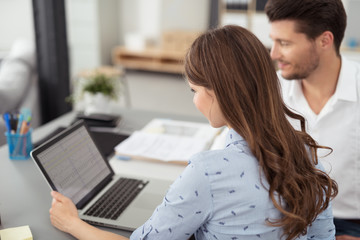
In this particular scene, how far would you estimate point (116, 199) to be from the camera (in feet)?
3.71

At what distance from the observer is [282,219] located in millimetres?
781

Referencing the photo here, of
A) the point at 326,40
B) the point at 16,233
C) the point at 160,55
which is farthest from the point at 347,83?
the point at 160,55

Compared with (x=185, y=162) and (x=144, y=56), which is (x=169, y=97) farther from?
(x=185, y=162)

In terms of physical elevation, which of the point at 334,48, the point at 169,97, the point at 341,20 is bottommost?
the point at 169,97

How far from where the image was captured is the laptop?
1.02 metres

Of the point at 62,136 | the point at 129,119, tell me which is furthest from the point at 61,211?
the point at 129,119

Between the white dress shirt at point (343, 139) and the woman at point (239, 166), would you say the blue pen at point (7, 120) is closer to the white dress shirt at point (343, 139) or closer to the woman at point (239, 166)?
the woman at point (239, 166)

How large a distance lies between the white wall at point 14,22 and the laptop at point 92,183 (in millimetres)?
2055

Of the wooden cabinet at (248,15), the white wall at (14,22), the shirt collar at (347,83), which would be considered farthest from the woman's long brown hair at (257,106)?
the wooden cabinet at (248,15)

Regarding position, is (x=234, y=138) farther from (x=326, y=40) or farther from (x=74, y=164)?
(x=326, y=40)

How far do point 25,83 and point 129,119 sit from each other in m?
1.01

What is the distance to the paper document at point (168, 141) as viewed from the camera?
1.45m

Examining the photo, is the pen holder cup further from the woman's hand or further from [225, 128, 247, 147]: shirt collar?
[225, 128, 247, 147]: shirt collar

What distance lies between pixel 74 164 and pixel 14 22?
2.45m
